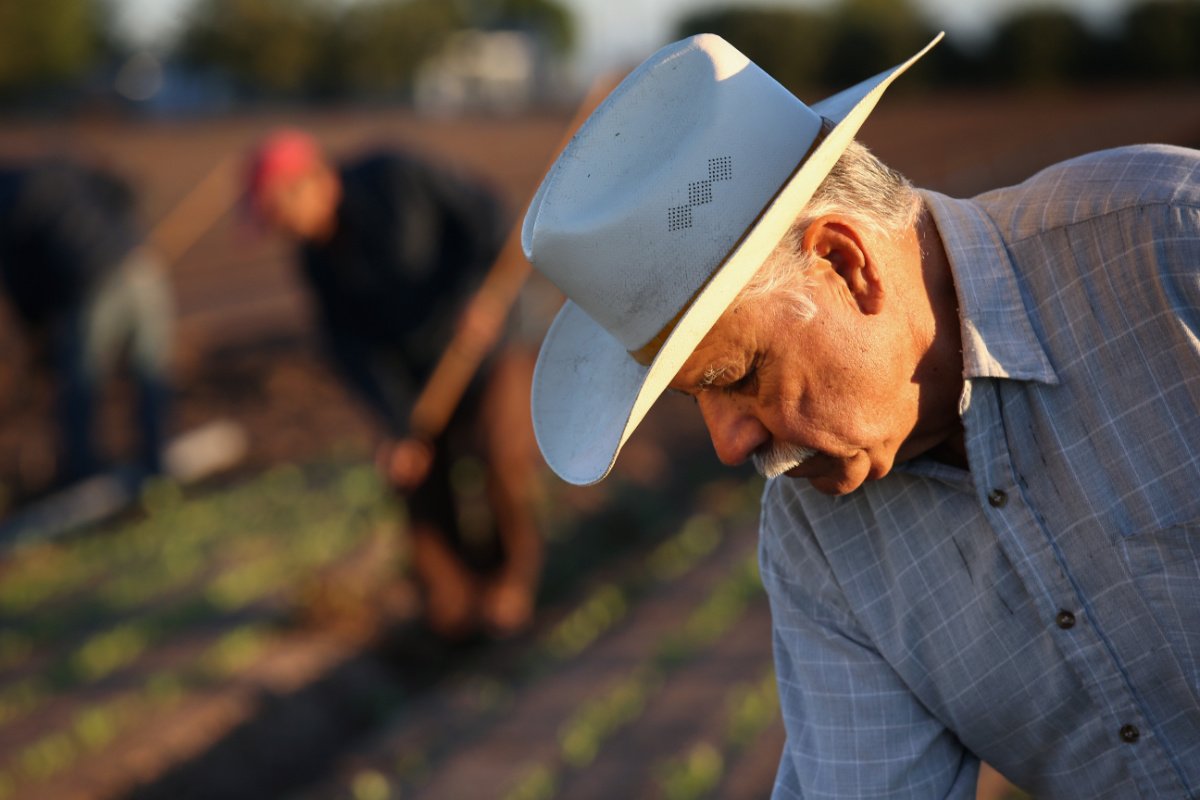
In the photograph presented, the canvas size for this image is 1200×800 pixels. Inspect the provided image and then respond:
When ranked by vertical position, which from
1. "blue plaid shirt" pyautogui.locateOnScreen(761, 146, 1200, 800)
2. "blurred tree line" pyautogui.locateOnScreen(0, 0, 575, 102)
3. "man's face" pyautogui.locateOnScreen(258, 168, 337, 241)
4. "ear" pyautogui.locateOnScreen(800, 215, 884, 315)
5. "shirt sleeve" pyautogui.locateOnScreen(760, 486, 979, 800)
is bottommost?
"blurred tree line" pyautogui.locateOnScreen(0, 0, 575, 102)

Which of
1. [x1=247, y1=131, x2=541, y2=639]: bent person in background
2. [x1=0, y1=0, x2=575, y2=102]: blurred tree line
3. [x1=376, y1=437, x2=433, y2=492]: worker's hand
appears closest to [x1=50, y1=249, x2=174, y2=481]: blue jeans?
[x1=247, y1=131, x2=541, y2=639]: bent person in background

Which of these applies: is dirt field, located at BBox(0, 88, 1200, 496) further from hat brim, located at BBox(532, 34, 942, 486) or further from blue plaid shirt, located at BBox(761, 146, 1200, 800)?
blue plaid shirt, located at BBox(761, 146, 1200, 800)

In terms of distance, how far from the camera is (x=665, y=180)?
4.95 feet

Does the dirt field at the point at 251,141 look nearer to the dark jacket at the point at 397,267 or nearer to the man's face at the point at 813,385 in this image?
the dark jacket at the point at 397,267

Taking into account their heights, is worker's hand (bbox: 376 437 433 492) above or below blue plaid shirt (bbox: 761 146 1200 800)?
below

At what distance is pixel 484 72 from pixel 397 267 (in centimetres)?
5652

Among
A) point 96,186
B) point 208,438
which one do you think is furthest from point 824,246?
point 208,438

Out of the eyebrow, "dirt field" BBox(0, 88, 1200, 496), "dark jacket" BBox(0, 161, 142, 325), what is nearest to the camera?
the eyebrow

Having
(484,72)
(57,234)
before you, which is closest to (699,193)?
(57,234)

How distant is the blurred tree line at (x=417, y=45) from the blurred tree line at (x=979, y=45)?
0.09 feet

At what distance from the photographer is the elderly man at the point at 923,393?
154 centimetres

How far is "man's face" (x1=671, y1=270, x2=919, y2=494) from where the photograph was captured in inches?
62.2

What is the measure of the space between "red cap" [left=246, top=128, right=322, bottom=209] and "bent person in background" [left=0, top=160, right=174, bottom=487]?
2109mm

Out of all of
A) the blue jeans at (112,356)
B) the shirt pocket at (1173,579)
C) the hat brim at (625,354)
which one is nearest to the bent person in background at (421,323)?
the blue jeans at (112,356)
